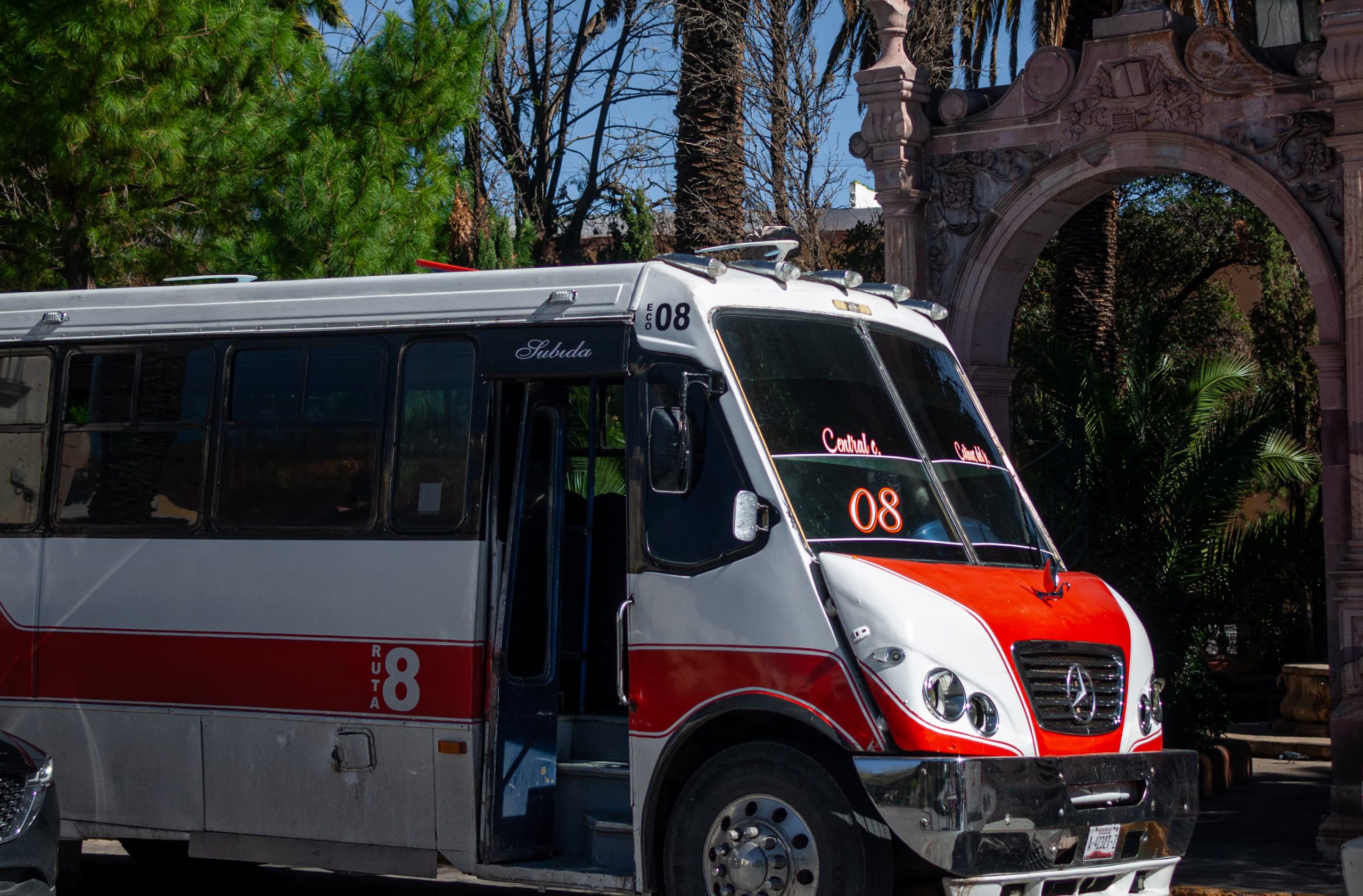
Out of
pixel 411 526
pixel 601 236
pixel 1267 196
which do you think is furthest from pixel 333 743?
pixel 601 236

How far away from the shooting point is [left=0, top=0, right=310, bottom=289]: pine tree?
13953mm

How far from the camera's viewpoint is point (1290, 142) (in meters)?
12.4

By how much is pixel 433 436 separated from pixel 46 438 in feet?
8.11

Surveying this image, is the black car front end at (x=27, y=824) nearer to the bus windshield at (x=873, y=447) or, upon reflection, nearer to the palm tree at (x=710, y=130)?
the bus windshield at (x=873, y=447)

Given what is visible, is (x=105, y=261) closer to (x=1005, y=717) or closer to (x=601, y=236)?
(x=1005, y=717)

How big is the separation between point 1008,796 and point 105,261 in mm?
11251

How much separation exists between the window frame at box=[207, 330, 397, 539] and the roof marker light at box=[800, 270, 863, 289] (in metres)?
2.11

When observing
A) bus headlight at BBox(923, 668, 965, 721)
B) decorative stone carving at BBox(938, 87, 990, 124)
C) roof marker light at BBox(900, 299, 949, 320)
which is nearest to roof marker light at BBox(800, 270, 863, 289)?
roof marker light at BBox(900, 299, 949, 320)

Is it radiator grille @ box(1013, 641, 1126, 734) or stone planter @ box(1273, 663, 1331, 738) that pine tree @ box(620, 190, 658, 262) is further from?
radiator grille @ box(1013, 641, 1126, 734)

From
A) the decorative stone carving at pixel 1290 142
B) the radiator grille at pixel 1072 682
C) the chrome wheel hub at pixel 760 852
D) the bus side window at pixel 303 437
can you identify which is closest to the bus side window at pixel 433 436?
the bus side window at pixel 303 437

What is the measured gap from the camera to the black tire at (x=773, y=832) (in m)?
6.75

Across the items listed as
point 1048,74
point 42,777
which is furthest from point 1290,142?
point 42,777

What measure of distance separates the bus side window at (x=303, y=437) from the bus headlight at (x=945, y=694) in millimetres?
2951

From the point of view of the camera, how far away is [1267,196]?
40.9ft
